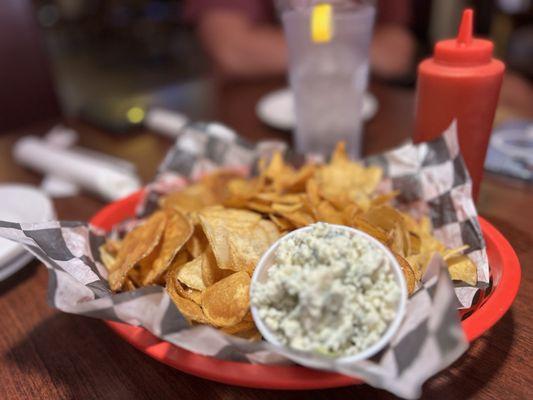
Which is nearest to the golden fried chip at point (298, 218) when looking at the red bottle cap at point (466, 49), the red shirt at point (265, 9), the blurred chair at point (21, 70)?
the red bottle cap at point (466, 49)

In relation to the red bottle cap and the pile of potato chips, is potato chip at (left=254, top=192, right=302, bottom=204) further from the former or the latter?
the red bottle cap

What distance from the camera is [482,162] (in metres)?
0.86

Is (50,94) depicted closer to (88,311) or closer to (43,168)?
(43,168)

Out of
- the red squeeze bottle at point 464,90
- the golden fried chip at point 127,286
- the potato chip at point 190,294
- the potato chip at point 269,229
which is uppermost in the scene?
the red squeeze bottle at point 464,90

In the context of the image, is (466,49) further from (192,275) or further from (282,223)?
(192,275)

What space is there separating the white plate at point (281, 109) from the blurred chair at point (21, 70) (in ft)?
3.73

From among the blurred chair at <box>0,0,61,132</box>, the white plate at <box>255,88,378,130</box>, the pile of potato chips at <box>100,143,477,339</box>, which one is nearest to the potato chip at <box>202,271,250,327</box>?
the pile of potato chips at <box>100,143,477,339</box>

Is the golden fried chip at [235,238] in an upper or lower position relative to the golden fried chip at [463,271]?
upper

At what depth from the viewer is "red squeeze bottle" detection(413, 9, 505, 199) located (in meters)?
0.75

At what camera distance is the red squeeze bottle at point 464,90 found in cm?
75

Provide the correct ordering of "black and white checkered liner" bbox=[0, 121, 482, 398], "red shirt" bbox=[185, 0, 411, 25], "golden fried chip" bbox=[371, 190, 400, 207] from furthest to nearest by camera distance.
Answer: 1. "red shirt" bbox=[185, 0, 411, 25]
2. "golden fried chip" bbox=[371, 190, 400, 207]
3. "black and white checkered liner" bbox=[0, 121, 482, 398]

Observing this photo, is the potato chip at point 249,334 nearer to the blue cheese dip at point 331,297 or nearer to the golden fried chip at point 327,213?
the blue cheese dip at point 331,297

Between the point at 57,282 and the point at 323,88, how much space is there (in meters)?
0.79

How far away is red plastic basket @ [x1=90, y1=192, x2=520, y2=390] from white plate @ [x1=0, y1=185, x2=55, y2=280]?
347mm
